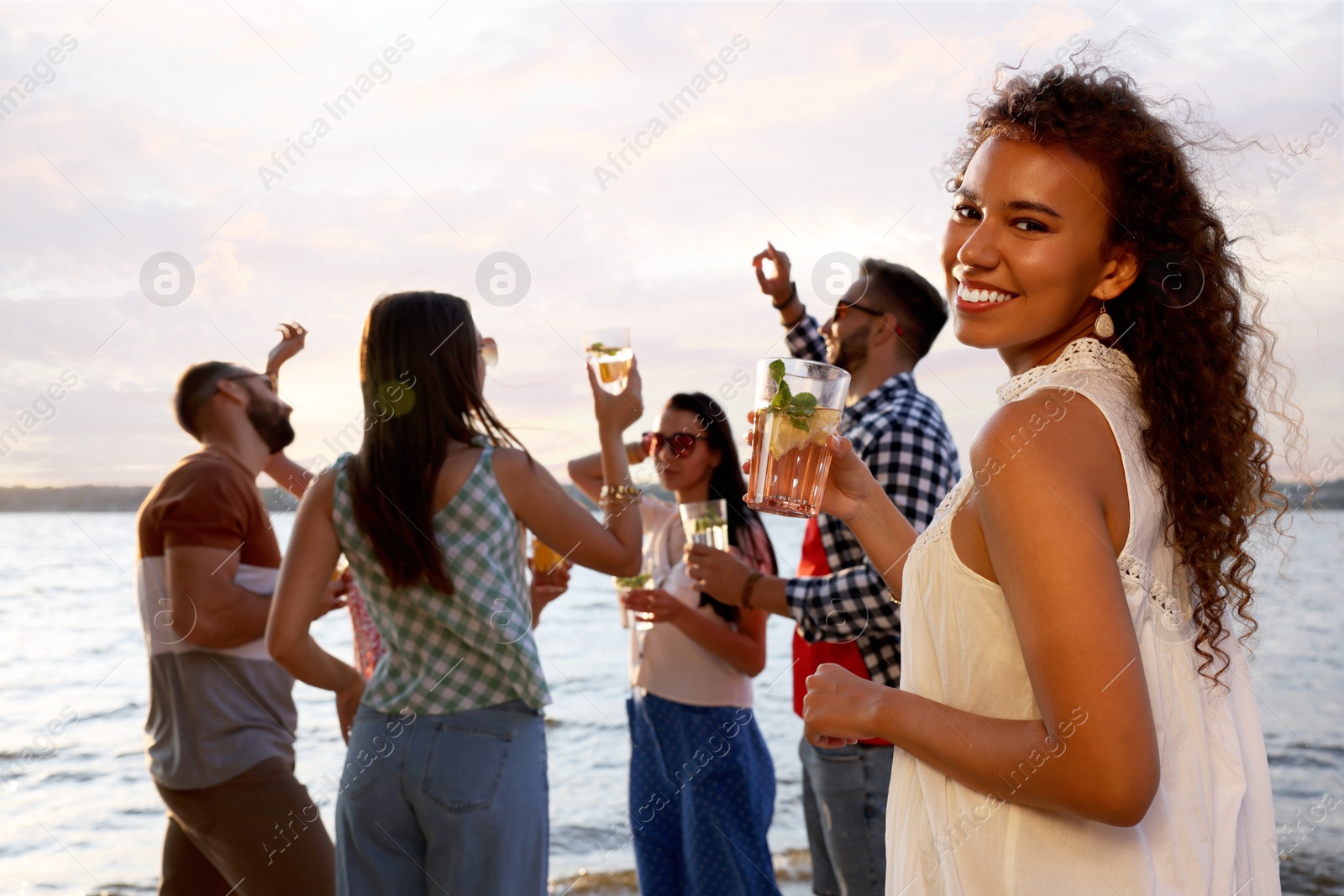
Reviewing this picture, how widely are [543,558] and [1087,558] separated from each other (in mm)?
2595

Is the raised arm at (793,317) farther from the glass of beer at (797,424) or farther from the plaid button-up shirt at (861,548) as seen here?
the glass of beer at (797,424)

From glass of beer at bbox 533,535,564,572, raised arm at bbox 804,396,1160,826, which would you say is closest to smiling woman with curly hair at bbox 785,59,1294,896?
raised arm at bbox 804,396,1160,826

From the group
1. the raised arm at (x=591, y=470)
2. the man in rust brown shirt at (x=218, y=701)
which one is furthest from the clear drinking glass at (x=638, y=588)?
the raised arm at (x=591, y=470)

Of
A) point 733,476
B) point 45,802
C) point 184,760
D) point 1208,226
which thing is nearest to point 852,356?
point 733,476

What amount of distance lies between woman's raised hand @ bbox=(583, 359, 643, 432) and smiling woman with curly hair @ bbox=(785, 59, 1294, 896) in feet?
6.03

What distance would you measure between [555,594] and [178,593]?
1251 mm

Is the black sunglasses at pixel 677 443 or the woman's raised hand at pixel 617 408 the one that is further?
the black sunglasses at pixel 677 443

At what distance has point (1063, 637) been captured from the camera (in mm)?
1244

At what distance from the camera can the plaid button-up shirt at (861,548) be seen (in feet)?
9.83

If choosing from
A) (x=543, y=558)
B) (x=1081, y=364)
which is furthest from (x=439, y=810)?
(x=1081, y=364)

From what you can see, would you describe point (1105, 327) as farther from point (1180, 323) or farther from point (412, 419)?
point (412, 419)

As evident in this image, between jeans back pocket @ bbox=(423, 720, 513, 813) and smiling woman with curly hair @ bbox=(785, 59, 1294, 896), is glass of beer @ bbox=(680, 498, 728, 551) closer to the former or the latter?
jeans back pocket @ bbox=(423, 720, 513, 813)

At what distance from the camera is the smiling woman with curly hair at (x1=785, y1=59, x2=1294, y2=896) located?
4.16ft

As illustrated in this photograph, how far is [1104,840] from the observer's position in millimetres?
1369
